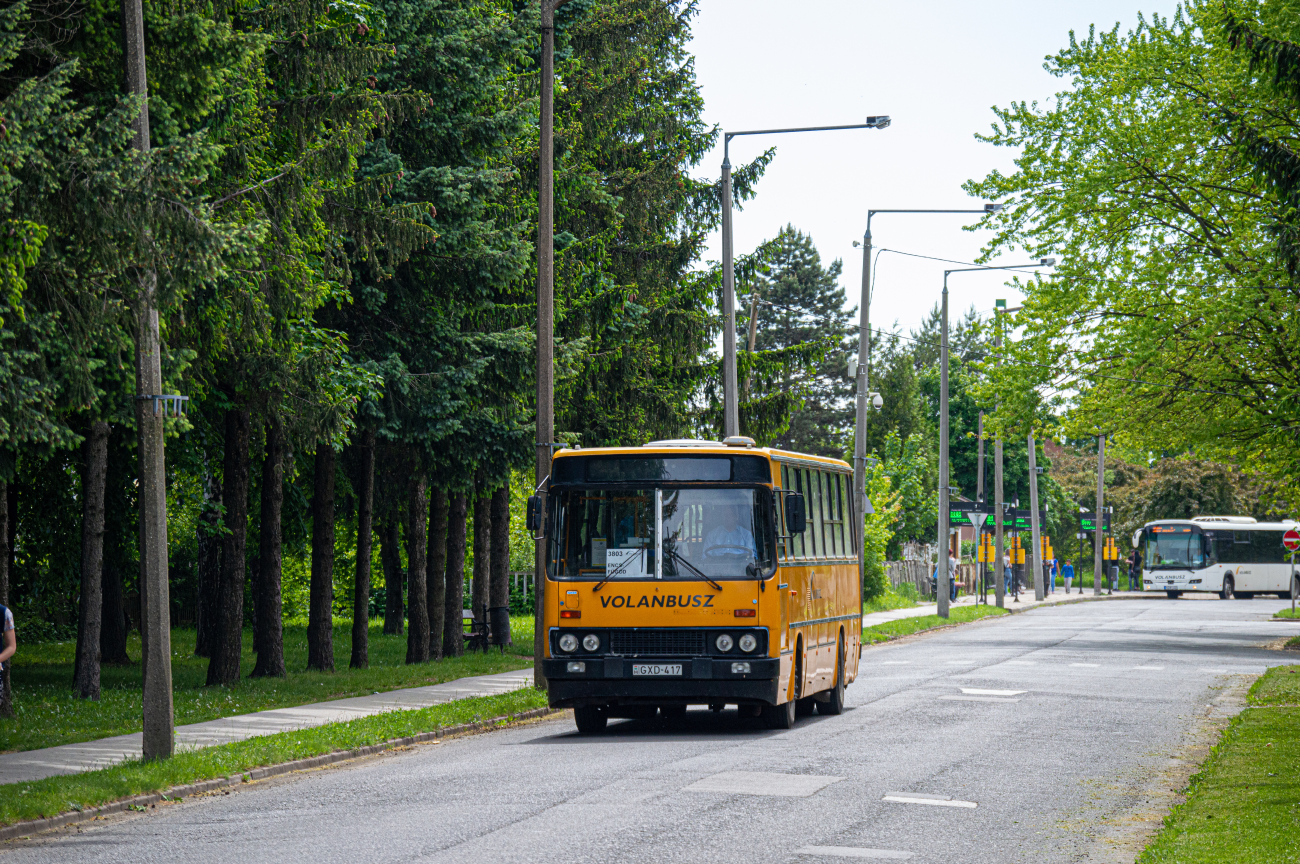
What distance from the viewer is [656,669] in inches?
627

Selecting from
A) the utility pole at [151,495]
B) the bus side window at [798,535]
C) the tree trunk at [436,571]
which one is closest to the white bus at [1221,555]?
the tree trunk at [436,571]

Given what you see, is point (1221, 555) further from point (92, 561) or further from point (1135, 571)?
point (92, 561)

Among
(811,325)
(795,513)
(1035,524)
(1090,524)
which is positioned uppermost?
(811,325)

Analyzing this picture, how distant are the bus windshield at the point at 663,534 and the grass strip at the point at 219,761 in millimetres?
2634

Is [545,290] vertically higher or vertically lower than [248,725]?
higher

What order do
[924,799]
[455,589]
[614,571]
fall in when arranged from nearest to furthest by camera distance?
1. [924,799]
2. [614,571]
3. [455,589]

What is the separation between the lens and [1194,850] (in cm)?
955

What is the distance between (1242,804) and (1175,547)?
6386 cm

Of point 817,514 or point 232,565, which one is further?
point 232,565

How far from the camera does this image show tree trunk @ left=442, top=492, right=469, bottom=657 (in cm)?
3067

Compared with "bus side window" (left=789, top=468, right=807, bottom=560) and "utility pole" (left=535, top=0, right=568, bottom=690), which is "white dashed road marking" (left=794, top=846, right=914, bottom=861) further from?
"utility pole" (left=535, top=0, right=568, bottom=690)

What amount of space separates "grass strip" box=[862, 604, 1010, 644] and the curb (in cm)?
1936

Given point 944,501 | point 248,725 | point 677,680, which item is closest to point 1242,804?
point 677,680

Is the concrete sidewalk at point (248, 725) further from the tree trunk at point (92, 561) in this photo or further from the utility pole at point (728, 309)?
the utility pole at point (728, 309)
